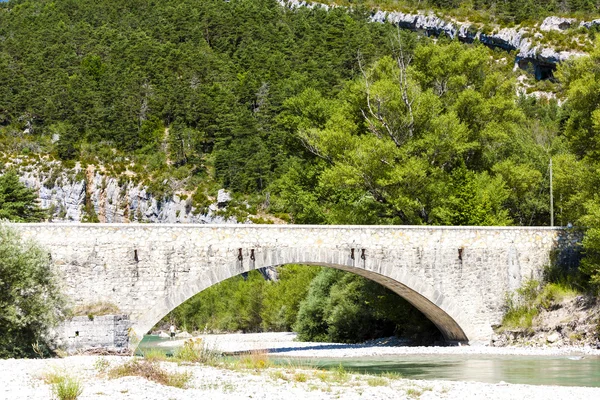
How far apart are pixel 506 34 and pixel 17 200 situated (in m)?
65.8

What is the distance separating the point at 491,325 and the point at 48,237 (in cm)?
1536

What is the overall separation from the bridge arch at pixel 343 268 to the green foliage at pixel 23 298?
3.76 meters

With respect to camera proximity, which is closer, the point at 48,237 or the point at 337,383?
the point at 337,383

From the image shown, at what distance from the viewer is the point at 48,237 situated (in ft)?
92.8

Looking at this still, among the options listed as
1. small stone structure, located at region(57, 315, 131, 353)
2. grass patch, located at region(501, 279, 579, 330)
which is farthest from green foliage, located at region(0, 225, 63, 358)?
grass patch, located at region(501, 279, 579, 330)

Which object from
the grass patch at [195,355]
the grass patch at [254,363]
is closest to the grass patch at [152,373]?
the grass patch at [254,363]

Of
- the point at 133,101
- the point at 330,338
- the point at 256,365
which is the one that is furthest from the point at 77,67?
the point at 256,365

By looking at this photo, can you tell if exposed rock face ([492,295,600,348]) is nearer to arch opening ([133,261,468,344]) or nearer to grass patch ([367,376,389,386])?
arch opening ([133,261,468,344])

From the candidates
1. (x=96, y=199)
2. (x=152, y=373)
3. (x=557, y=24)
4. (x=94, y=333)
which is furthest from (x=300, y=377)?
(x=557, y=24)

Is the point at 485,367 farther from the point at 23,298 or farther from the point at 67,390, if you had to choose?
the point at 67,390

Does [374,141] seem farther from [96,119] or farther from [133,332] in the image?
[96,119]

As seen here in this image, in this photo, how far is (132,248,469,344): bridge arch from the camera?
29.1m

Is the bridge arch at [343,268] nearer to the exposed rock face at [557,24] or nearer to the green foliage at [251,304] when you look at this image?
the green foliage at [251,304]

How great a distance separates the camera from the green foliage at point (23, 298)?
24.6 meters
